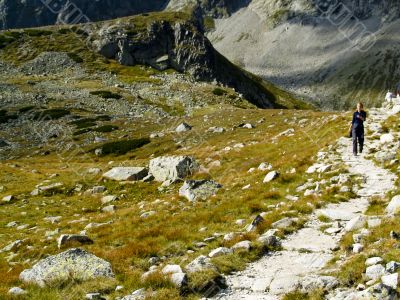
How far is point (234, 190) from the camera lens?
21.2 m

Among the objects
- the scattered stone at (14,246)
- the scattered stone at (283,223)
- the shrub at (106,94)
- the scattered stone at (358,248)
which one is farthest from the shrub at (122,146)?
the shrub at (106,94)

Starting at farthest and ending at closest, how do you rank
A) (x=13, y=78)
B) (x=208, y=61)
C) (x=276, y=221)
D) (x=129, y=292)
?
(x=208, y=61) → (x=13, y=78) → (x=276, y=221) → (x=129, y=292)

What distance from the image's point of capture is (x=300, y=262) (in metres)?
11.3

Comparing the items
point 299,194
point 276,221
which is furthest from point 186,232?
point 299,194

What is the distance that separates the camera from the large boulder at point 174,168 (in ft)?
92.1

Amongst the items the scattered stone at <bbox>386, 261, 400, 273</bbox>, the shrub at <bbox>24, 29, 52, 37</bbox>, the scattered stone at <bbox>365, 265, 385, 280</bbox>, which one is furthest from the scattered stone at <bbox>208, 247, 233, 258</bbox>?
the shrub at <bbox>24, 29, 52, 37</bbox>

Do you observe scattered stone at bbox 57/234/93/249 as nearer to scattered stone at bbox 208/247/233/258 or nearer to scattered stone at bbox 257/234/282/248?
scattered stone at bbox 208/247/233/258

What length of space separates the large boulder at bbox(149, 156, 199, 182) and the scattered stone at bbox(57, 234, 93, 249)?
1237cm

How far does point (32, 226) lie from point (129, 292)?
518 inches

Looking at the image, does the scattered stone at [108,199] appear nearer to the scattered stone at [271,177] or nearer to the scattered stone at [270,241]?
the scattered stone at [271,177]

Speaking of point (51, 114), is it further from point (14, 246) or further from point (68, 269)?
point (68, 269)

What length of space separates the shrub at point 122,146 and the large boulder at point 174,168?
74.9 feet

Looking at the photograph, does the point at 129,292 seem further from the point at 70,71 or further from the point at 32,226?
the point at 70,71

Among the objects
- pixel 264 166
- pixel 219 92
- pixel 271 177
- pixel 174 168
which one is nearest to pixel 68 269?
pixel 271 177
